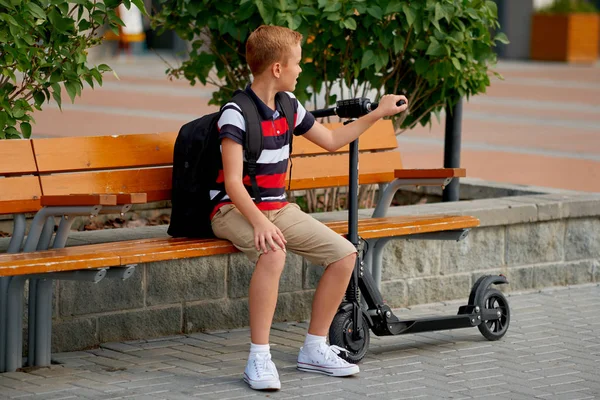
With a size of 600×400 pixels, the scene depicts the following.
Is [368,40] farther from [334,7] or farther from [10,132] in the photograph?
[10,132]

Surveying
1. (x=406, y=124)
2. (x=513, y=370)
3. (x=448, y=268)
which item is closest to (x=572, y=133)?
(x=406, y=124)

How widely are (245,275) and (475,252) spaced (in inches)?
56.9

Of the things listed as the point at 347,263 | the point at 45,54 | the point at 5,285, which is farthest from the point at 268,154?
the point at 45,54

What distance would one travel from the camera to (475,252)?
6.71 m

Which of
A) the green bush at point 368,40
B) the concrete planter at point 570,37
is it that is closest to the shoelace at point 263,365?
the green bush at point 368,40

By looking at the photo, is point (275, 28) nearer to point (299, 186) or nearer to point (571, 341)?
point (299, 186)

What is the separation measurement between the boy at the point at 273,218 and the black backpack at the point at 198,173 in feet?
0.17

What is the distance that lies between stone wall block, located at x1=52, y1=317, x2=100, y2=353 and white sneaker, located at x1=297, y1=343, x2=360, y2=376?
0.99m

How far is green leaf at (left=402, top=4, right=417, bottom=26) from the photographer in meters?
6.58

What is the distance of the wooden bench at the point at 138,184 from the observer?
480 cm

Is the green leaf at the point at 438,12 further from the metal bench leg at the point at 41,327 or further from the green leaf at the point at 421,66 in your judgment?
the metal bench leg at the point at 41,327

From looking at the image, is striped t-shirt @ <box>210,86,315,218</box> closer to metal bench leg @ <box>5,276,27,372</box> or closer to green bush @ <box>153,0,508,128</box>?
metal bench leg @ <box>5,276,27,372</box>

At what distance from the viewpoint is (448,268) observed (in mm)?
6641

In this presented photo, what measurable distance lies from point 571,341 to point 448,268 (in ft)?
3.35
